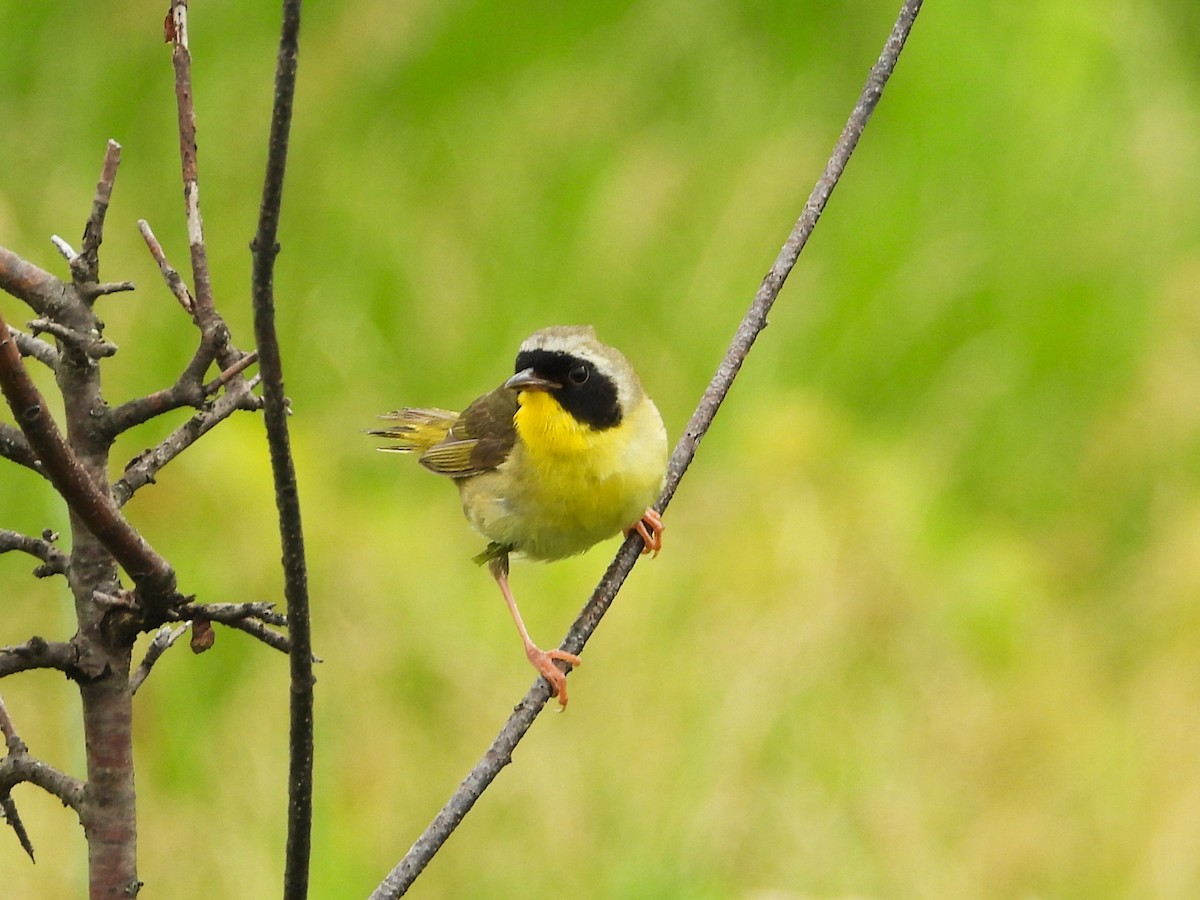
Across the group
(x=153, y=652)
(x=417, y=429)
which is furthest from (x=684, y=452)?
(x=417, y=429)

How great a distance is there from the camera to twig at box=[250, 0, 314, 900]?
653 millimetres

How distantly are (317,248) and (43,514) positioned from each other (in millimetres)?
1036

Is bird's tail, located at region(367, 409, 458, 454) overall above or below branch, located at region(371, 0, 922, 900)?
above

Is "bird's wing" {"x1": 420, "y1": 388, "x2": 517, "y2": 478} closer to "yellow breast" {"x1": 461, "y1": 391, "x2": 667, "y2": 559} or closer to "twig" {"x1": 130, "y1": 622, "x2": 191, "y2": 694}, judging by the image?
"yellow breast" {"x1": 461, "y1": 391, "x2": 667, "y2": 559}

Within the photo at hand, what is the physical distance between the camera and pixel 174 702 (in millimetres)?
3338

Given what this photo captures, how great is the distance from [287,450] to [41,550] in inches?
8.8

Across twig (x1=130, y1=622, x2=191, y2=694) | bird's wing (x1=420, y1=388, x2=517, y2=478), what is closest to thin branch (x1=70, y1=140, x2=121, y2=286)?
twig (x1=130, y1=622, x2=191, y2=694)

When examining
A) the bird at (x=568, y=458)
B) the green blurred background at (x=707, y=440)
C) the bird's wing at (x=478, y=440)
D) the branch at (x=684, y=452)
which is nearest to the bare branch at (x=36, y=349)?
the branch at (x=684, y=452)

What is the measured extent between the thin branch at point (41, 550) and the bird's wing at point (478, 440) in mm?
1427

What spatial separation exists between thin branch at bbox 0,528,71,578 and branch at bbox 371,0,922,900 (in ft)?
0.79

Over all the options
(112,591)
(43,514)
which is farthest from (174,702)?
(112,591)

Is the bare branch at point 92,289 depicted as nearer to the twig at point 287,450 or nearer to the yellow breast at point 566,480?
the twig at point 287,450

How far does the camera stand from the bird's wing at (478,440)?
2326 mm

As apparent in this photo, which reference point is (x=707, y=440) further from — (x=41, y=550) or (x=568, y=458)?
(x=41, y=550)
